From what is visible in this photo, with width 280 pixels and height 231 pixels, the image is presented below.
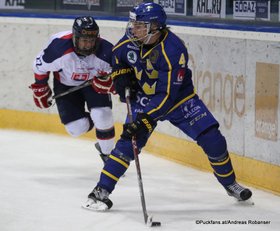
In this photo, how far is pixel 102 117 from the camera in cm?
561

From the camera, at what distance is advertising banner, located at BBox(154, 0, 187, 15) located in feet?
20.5

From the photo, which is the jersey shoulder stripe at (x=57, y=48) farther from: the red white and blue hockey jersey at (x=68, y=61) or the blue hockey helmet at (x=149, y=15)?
the blue hockey helmet at (x=149, y=15)

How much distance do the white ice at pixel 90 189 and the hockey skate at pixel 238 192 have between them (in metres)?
0.05

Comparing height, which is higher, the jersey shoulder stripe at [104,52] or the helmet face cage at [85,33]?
the helmet face cage at [85,33]

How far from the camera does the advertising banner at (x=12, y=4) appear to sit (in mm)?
7398

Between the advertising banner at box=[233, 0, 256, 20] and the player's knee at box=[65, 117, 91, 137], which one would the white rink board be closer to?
the advertising banner at box=[233, 0, 256, 20]

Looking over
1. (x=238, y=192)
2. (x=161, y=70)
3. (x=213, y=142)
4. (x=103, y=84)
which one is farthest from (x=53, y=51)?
(x=238, y=192)

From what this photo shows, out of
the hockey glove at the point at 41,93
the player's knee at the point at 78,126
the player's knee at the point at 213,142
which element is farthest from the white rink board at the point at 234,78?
the hockey glove at the point at 41,93

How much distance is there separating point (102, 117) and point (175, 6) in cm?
113

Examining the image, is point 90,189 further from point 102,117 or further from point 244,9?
point 244,9

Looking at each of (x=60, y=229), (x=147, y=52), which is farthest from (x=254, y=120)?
(x=60, y=229)

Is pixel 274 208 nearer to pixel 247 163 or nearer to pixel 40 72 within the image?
pixel 247 163

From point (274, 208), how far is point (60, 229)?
120cm

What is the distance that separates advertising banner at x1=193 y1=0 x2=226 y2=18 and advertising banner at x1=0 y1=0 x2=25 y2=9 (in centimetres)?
182
